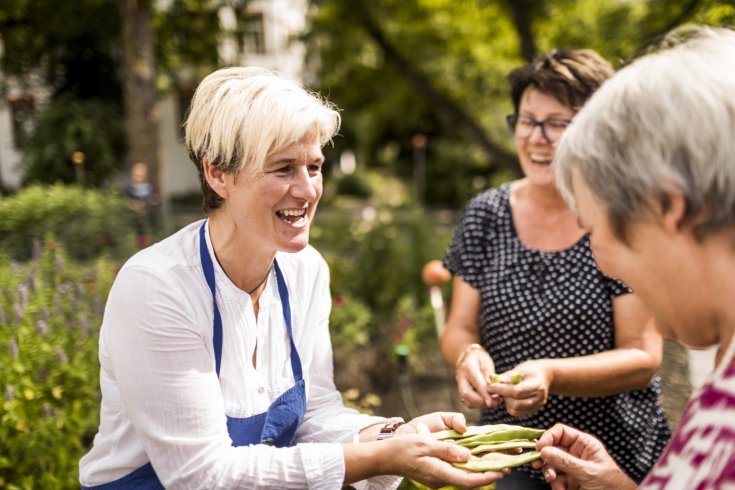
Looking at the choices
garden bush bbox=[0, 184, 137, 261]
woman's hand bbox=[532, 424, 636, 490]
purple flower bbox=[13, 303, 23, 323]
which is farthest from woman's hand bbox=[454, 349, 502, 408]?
garden bush bbox=[0, 184, 137, 261]

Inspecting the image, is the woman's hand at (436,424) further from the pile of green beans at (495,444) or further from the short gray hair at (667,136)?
the short gray hair at (667,136)

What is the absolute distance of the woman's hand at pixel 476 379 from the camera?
1957 mm

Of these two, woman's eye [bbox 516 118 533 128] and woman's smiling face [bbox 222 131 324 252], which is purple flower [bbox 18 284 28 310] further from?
woman's eye [bbox 516 118 533 128]

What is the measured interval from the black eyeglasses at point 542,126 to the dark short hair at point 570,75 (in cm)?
7

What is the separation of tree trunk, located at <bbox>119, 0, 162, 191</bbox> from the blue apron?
32.6ft

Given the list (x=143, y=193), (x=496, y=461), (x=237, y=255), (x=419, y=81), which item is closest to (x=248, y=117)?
(x=237, y=255)

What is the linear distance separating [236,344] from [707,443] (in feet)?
3.69

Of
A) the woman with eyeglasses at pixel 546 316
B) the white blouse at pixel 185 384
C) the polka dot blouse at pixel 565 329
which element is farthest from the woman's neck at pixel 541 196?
the white blouse at pixel 185 384

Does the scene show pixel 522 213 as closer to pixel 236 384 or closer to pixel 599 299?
pixel 599 299

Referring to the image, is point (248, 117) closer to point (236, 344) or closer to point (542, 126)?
point (236, 344)

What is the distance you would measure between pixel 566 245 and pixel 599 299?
0.22m

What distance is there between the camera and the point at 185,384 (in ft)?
5.11

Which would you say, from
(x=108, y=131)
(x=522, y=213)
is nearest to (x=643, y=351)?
(x=522, y=213)

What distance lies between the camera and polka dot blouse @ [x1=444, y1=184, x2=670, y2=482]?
2104 millimetres
